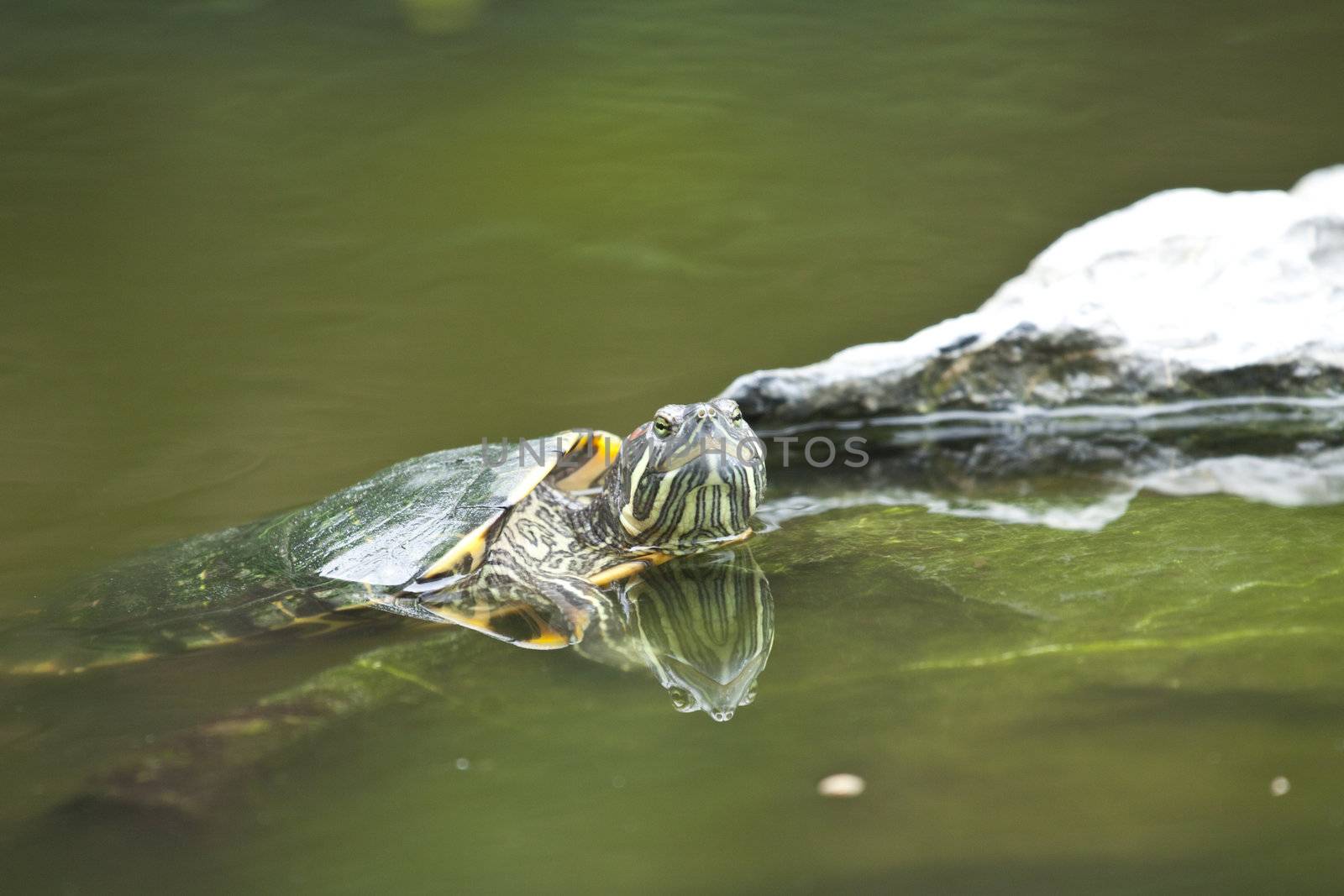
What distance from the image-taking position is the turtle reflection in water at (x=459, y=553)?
2.19m

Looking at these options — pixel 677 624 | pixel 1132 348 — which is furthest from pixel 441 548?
pixel 1132 348

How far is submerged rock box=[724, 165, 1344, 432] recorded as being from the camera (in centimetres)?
304

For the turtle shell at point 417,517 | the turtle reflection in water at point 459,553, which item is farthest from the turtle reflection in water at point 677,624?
the turtle shell at point 417,517

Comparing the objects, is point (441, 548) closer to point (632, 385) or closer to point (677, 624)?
point (677, 624)

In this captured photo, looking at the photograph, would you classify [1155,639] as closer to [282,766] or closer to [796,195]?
[282,766]

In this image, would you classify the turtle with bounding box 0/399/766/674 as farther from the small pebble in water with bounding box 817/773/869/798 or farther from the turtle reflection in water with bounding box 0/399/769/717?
the small pebble in water with bounding box 817/773/869/798

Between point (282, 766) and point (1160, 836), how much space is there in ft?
3.79

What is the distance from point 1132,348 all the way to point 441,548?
1929 millimetres

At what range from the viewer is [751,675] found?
1832 millimetres

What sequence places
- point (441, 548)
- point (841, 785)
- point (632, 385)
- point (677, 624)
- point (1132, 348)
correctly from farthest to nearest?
1. point (632, 385)
2. point (1132, 348)
3. point (441, 548)
4. point (677, 624)
5. point (841, 785)

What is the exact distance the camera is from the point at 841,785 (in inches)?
56.7

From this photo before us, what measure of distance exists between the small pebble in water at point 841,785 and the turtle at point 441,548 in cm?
Answer: 72

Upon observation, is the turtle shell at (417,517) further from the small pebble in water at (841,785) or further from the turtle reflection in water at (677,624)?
the small pebble in water at (841,785)

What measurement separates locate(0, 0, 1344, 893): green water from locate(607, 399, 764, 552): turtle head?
17cm
